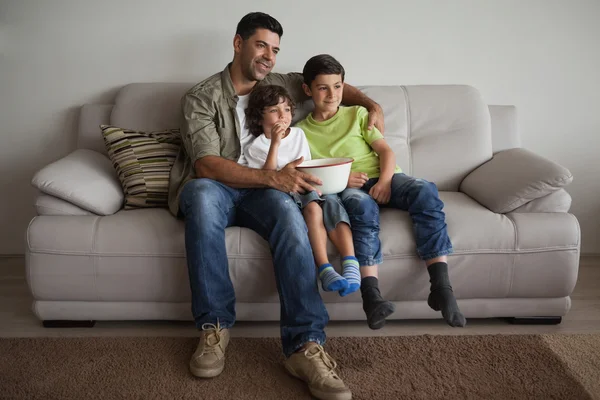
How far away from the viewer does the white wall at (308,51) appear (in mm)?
2566

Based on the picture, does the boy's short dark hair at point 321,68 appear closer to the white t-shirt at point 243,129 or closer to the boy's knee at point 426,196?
the white t-shirt at point 243,129

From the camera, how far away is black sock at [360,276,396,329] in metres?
1.62

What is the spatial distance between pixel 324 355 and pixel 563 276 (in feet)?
3.12

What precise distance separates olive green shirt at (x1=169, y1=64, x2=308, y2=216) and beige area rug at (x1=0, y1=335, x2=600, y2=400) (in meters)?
0.55

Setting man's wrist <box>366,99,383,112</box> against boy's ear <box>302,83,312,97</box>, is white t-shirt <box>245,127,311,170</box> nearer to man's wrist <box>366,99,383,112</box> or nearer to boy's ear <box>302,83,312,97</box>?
boy's ear <box>302,83,312,97</box>

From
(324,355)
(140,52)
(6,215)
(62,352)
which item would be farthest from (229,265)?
(6,215)

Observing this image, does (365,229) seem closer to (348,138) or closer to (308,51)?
(348,138)

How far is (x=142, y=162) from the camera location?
209cm

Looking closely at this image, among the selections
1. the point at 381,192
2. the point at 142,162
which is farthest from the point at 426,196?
the point at 142,162

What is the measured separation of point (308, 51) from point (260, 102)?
72 cm

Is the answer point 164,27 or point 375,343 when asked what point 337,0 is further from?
point 375,343

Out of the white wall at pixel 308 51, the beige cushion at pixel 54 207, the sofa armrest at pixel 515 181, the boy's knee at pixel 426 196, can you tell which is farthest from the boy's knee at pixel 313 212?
the white wall at pixel 308 51

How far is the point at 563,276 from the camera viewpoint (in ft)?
6.20

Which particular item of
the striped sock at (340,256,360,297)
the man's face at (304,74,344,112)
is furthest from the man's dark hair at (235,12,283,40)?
the striped sock at (340,256,360,297)
